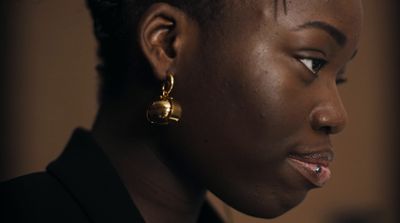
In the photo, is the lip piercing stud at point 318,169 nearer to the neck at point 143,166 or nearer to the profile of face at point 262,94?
the profile of face at point 262,94

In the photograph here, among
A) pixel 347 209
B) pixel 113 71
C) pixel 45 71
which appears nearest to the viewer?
pixel 113 71

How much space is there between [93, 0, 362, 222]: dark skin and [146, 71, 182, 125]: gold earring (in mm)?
15

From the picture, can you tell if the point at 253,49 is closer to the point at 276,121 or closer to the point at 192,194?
the point at 276,121

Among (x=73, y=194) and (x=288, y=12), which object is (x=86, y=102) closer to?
(x=73, y=194)

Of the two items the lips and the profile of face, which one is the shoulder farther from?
the lips

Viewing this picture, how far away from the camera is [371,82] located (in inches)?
60.0

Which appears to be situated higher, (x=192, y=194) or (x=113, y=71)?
(x=113, y=71)

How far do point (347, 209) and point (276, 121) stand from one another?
0.77 m

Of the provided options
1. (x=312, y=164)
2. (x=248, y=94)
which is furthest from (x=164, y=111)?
(x=312, y=164)

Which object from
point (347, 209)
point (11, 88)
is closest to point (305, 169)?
point (11, 88)

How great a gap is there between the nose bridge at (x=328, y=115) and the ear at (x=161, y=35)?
196 millimetres

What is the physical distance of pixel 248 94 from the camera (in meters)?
0.77

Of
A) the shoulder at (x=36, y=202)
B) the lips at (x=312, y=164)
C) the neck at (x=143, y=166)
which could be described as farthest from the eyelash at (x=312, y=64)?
the shoulder at (x=36, y=202)

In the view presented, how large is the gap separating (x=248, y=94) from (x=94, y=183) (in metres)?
0.24
